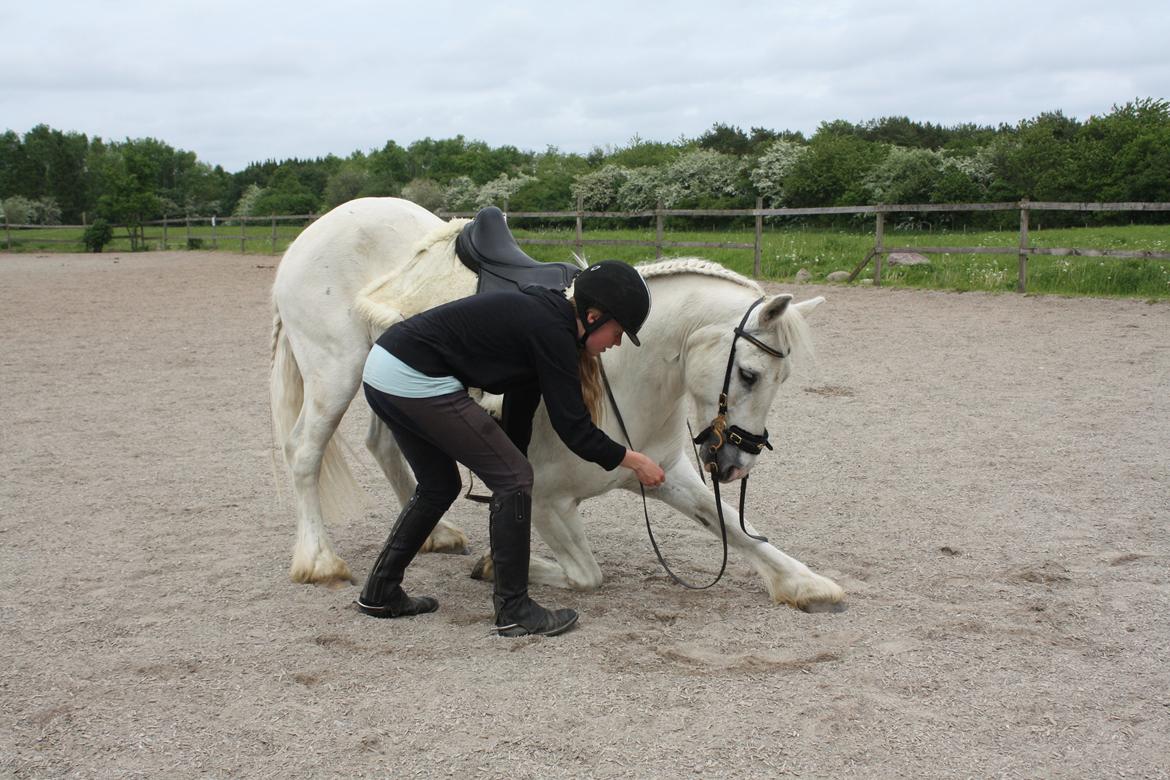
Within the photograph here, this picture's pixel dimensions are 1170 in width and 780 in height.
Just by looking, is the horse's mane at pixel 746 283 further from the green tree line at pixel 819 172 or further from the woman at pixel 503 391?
the green tree line at pixel 819 172

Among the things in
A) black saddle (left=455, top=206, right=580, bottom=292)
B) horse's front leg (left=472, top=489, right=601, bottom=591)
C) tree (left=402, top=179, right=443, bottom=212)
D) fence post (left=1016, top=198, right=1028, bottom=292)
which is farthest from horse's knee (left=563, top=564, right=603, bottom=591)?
tree (left=402, top=179, right=443, bottom=212)

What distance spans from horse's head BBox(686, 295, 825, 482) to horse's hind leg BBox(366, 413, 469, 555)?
163 cm

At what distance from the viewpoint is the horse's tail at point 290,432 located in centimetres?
462

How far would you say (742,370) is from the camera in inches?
139

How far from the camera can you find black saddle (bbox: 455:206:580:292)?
395cm

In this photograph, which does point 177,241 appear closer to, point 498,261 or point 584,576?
point 498,261

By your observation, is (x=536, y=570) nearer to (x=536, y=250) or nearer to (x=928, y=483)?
(x=928, y=483)

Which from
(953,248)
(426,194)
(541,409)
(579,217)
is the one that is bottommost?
(541,409)

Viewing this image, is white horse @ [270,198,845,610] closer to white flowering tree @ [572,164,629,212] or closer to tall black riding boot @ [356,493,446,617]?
tall black riding boot @ [356,493,446,617]

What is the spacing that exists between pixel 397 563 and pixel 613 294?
139 cm

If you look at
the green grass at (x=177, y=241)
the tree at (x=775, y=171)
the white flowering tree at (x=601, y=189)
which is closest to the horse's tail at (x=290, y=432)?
the tree at (x=775, y=171)

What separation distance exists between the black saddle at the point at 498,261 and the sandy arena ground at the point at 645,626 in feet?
4.42

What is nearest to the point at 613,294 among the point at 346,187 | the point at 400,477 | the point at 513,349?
the point at 513,349

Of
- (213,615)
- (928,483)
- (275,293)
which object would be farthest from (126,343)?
(928,483)
